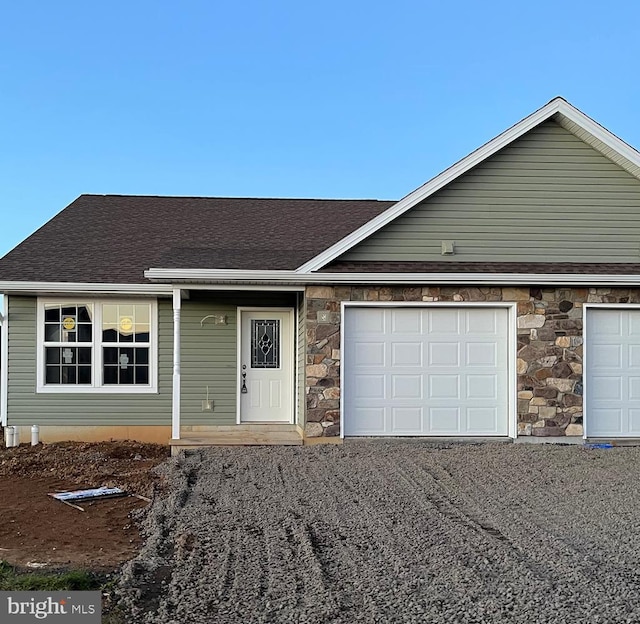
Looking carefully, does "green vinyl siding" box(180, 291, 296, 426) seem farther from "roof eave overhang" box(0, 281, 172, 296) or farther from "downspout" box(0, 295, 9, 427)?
"downspout" box(0, 295, 9, 427)

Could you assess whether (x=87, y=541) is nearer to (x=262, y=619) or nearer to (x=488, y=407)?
(x=262, y=619)

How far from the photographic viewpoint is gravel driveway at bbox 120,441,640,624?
4.51m

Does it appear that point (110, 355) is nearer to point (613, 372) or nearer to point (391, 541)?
point (391, 541)

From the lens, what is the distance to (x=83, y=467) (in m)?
9.84

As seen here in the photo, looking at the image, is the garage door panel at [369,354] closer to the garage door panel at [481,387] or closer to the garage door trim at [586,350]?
the garage door panel at [481,387]

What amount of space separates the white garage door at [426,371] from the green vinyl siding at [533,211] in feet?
3.12

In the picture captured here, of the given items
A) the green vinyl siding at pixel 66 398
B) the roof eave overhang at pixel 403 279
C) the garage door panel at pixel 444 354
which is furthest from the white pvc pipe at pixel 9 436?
the garage door panel at pixel 444 354

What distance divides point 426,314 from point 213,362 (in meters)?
3.79

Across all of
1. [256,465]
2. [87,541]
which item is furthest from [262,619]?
[256,465]

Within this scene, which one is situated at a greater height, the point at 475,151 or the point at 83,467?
the point at 475,151

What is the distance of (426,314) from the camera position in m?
11.1

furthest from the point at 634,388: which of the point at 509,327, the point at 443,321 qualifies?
the point at 443,321

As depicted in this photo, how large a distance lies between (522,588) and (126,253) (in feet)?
32.8

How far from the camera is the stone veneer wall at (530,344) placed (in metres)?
10.8
